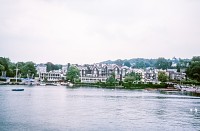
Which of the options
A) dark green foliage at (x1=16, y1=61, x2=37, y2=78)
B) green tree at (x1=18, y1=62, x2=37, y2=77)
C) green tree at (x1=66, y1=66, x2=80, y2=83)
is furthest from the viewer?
green tree at (x1=18, y1=62, x2=37, y2=77)

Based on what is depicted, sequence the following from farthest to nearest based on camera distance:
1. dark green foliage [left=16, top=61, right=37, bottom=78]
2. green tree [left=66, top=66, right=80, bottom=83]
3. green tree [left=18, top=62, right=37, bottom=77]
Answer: green tree [left=18, top=62, right=37, bottom=77] < dark green foliage [left=16, top=61, right=37, bottom=78] < green tree [left=66, top=66, right=80, bottom=83]

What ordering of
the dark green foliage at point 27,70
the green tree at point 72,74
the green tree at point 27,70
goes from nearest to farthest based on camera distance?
the green tree at point 72,74
the dark green foliage at point 27,70
the green tree at point 27,70

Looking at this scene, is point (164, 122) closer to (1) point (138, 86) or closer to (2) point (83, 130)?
(2) point (83, 130)

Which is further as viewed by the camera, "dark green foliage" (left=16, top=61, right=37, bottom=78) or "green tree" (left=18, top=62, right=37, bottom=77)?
"green tree" (left=18, top=62, right=37, bottom=77)

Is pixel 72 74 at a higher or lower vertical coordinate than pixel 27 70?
lower

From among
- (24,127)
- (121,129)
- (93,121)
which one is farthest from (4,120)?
(121,129)

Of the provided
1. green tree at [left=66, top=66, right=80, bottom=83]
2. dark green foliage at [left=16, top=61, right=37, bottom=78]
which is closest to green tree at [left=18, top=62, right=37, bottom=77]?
dark green foliage at [left=16, top=61, right=37, bottom=78]

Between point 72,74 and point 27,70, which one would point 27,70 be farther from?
point 72,74

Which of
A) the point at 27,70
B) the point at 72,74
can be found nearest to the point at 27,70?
the point at 27,70

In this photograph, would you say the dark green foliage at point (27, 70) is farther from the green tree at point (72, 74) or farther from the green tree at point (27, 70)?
the green tree at point (72, 74)

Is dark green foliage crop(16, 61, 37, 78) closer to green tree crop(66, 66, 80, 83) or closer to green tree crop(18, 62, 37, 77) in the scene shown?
green tree crop(18, 62, 37, 77)

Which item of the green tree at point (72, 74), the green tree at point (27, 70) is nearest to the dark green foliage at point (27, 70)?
the green tree at point (27, 70)

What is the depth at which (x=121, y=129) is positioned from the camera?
36.4m

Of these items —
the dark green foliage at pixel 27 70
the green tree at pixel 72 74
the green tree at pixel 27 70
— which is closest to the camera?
the green tree at pixel 72 74
